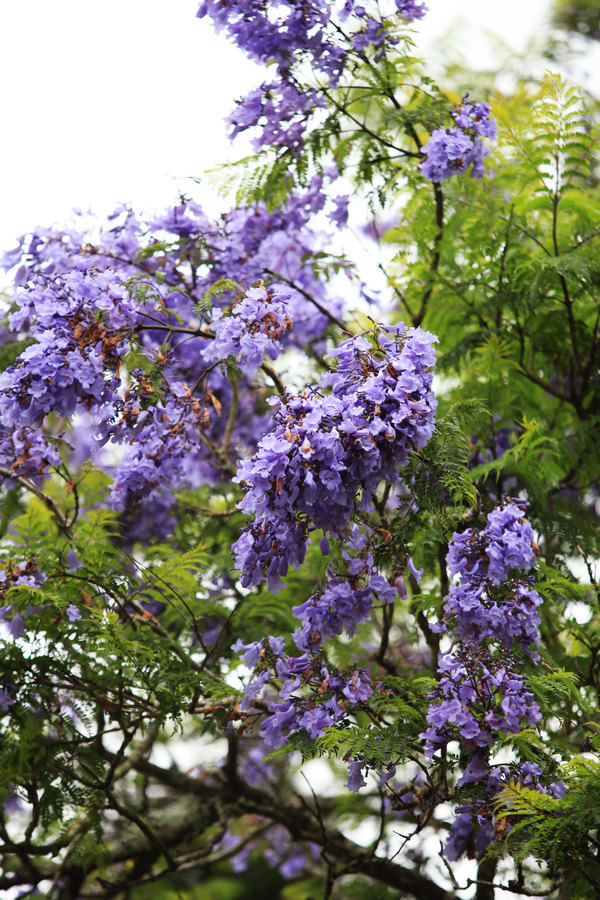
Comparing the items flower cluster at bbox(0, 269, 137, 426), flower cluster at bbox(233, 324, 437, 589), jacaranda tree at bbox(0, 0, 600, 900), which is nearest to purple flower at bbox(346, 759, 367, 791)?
jacaranda tree at bbox(0, 0, 600, 900)

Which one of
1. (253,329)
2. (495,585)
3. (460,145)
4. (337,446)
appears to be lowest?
(495,585)

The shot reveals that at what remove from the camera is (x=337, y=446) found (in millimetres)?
2297

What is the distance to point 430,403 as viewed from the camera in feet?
8.03

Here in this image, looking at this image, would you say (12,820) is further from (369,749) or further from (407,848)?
(369,749)

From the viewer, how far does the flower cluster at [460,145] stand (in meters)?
3.58

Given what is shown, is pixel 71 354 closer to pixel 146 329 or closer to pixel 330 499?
pixel 146 329

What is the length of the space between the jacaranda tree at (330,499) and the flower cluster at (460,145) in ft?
0.04

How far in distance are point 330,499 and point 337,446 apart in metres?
0.18

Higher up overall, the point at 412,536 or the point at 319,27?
the point at 319,27

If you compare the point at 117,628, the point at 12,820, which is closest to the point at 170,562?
the point at 117,628

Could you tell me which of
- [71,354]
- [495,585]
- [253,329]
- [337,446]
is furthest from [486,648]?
[71,354]

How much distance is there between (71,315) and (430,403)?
1.36 meters

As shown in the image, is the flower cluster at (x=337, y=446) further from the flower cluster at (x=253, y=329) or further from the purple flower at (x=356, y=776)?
the purple flower at (x=356, y=776)

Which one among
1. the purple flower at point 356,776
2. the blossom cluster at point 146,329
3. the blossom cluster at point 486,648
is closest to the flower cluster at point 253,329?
the blossom cluster at point 146,329
